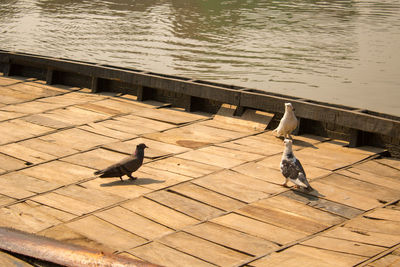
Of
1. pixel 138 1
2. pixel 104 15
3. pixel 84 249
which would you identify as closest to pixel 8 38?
pixel 104 15

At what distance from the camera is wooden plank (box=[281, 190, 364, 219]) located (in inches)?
272

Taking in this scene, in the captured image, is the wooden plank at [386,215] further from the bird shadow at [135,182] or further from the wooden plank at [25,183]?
the wooden plank at [25,183]

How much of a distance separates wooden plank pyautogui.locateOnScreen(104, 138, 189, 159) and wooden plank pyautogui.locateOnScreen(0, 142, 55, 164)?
943 millimetres

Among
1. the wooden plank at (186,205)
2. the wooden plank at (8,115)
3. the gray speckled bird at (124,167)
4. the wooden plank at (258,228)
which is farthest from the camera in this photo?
the wooden plank at (8,115)

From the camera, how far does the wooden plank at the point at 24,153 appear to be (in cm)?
865

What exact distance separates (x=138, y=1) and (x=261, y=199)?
1122 inches

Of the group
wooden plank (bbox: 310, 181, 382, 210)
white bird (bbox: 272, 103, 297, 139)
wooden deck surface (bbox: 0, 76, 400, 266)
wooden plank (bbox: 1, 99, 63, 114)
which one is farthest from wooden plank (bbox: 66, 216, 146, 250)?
wooden plank (bbox: 1, 99, 63, 114)

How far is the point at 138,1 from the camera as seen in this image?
34281mm

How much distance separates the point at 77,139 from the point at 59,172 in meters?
1.47

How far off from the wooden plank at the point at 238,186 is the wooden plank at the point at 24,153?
2.33 meters

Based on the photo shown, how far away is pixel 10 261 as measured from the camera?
5.59m

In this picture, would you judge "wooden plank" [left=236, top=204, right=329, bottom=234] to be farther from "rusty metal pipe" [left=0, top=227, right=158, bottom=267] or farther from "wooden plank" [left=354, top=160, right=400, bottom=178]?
"rusty metal pipe" [left=0, top=227, right=158, bottom=267]

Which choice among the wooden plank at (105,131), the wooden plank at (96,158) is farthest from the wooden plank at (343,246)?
the wooden plank at (105,131)

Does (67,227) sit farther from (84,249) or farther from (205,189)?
(205,189)
